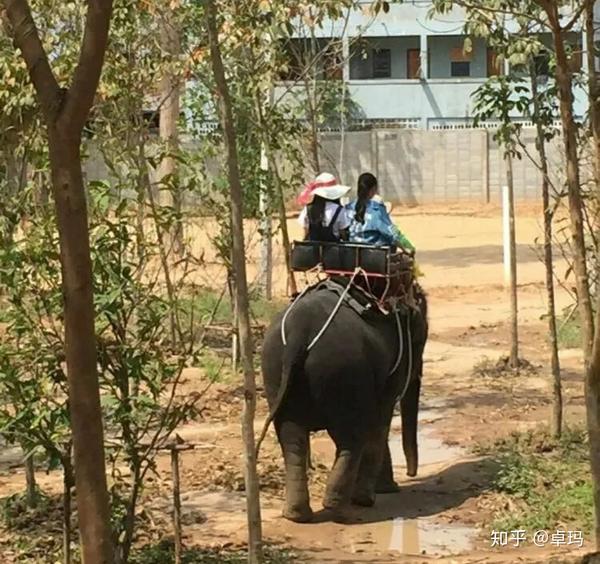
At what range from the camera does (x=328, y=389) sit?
24.8 feet

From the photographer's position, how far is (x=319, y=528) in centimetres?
754

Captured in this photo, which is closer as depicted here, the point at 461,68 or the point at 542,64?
the point at 542,64

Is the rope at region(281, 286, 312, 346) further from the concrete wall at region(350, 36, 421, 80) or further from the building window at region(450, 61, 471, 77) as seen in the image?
the concrete wall at region(350, 36, 421, 80)

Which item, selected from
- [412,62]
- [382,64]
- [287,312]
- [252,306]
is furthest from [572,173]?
[412,62]

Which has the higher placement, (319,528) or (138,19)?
(138,19)

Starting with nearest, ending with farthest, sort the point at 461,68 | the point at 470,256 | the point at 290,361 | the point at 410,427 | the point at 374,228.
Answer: the point at 290,361 → the point at 374,228 → the point at 410,427 → the point at 470,256 → the point at 461,68

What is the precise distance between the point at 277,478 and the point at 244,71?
4320 millimetres

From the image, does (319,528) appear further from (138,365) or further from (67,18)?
(67,18)

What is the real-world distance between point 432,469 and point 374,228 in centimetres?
205

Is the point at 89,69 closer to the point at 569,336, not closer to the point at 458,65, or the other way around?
the point at 569,336

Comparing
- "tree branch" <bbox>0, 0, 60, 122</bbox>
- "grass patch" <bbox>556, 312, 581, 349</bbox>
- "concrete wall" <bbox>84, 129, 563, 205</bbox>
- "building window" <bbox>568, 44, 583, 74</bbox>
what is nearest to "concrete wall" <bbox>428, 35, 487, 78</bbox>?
"concrete wall" <bbox>84, 129, 563, 205</bbox>

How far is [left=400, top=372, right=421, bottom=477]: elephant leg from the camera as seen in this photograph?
28.7 feet

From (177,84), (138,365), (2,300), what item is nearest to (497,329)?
(177,84)

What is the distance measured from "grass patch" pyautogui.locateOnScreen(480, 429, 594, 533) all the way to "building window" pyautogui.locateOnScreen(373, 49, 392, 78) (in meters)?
34.6
